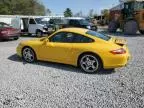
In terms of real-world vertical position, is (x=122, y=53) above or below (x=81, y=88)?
above

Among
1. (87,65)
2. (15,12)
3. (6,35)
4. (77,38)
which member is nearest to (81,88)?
(87,65)

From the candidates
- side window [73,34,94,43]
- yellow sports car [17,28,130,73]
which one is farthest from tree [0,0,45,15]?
side window [73,34,94,43]

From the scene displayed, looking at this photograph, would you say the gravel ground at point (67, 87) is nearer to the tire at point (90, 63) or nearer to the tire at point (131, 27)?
the tire at point (90, 63)

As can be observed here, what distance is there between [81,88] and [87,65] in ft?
5.64

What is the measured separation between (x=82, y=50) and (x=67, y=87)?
1.89 metres

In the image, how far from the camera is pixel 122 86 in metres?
7.18

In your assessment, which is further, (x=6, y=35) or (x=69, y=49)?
(x=6, y=35)

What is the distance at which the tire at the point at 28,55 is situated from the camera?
10.1 m

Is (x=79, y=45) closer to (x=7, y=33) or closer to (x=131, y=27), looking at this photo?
(x=7, y=33)

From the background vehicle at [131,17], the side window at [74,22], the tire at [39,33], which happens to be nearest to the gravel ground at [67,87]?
the tire at [39,33]

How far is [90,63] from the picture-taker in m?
8.61

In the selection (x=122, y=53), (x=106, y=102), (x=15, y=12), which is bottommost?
(x=106, y=102)

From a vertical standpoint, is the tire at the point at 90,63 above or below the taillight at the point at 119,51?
below

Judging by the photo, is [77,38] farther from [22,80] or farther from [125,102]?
[125,102]
